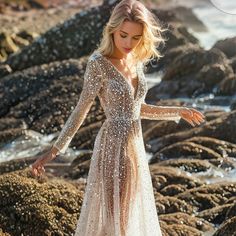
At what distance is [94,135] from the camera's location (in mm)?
13938

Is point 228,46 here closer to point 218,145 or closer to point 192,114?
point 218,145

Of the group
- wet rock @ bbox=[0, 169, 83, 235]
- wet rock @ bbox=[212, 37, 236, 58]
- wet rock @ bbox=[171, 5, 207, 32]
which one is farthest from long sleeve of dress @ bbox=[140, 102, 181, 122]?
wet rock @ bbox=[171, 5, 207, 32]

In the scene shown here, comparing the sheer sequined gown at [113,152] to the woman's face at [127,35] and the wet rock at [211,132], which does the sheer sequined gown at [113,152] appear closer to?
the woman's face at [127,35]

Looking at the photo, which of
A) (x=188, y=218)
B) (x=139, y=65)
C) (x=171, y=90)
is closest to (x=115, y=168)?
(x=139, y=65)

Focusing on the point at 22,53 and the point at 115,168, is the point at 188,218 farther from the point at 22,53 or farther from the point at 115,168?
the point at 22,53

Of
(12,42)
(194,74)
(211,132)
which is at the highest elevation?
(12,42)

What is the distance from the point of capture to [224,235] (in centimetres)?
720

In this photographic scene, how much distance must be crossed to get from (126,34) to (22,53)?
54.2 ft

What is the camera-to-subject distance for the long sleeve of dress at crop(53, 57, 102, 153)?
5336 mm

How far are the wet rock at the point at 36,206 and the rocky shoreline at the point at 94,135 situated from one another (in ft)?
0.03

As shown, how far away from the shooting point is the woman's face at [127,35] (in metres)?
5.18

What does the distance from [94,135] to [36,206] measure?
6.66 m

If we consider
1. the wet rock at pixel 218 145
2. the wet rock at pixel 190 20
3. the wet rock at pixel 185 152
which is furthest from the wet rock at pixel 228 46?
the wet rock at pixel 190 20

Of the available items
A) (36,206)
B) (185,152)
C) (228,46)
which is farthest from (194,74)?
(36,206)
